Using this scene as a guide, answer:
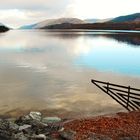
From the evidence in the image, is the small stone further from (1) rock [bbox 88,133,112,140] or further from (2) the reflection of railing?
(2) the reflection of railing

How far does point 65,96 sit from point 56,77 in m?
11.8

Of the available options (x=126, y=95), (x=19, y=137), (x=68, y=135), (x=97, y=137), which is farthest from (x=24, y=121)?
(x=126, y=95)

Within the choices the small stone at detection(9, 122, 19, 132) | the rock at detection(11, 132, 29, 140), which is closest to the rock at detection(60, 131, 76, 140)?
the rock at detection(11, 132, 29, 140)

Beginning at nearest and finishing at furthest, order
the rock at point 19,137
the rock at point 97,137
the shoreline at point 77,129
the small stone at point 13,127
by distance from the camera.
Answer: the rock at point 19,137 < the rock at point 97,137 < the shoreline at point 77,129 < the small stone at point 13,127

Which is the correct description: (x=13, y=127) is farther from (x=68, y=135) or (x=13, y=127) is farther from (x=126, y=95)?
(x=126, y=95)

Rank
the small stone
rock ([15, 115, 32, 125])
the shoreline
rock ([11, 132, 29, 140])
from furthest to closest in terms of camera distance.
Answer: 1. rock ([15, 115, 32, 125])
2. the small stone
3. the shoreline
4. rock ([11, 132, 29, 140])

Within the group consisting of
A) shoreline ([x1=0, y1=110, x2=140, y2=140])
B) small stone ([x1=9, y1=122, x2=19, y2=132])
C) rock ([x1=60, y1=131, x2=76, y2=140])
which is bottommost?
shoreline ([x1=0, y1=110, x2=140, y2=140])

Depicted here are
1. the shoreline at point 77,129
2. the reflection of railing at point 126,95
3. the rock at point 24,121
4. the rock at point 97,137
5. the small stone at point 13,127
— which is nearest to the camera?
the rock at point 97,137

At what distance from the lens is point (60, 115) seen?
95.7 feet

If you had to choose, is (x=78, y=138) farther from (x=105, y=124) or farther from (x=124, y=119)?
(x=124, y=119)

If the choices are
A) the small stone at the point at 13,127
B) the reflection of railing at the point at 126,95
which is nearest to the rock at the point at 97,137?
the small stone at the point at 13,127

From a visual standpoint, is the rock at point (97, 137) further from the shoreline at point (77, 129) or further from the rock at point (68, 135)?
the rock at point (68, 135)

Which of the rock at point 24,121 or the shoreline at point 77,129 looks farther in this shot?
the rock at point 24,121

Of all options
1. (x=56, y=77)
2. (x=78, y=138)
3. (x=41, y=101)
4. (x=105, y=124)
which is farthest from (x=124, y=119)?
(x=56, y=77)
